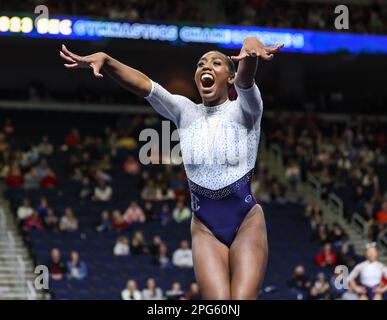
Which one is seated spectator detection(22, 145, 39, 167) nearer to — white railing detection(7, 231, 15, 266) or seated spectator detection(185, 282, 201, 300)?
white railing detection(7, 231, 15, 266)

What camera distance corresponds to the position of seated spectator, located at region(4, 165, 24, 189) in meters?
21.9

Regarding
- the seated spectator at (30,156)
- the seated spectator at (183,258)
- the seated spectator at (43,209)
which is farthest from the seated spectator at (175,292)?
the seated spectator at (30,156)

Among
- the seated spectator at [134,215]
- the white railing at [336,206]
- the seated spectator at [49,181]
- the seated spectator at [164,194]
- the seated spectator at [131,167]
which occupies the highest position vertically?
the seated spectator at [131,167]

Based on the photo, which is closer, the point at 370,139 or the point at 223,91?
the point at 223,91

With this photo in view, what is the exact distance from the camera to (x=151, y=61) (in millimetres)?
30016

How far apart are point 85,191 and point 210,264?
632 inches

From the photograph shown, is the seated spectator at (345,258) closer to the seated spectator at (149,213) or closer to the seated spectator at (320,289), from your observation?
the seated spectator at (320,289)

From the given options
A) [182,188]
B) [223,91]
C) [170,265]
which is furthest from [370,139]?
[223,91]

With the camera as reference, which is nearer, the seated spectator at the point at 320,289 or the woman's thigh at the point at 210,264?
the woman's thigh at the point at 210,264

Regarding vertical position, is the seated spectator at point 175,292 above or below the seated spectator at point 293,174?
below

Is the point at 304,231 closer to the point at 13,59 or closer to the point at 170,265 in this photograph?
the point at 170,265

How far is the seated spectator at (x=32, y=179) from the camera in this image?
72.8 feet

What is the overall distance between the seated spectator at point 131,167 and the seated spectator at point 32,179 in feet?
8.39
